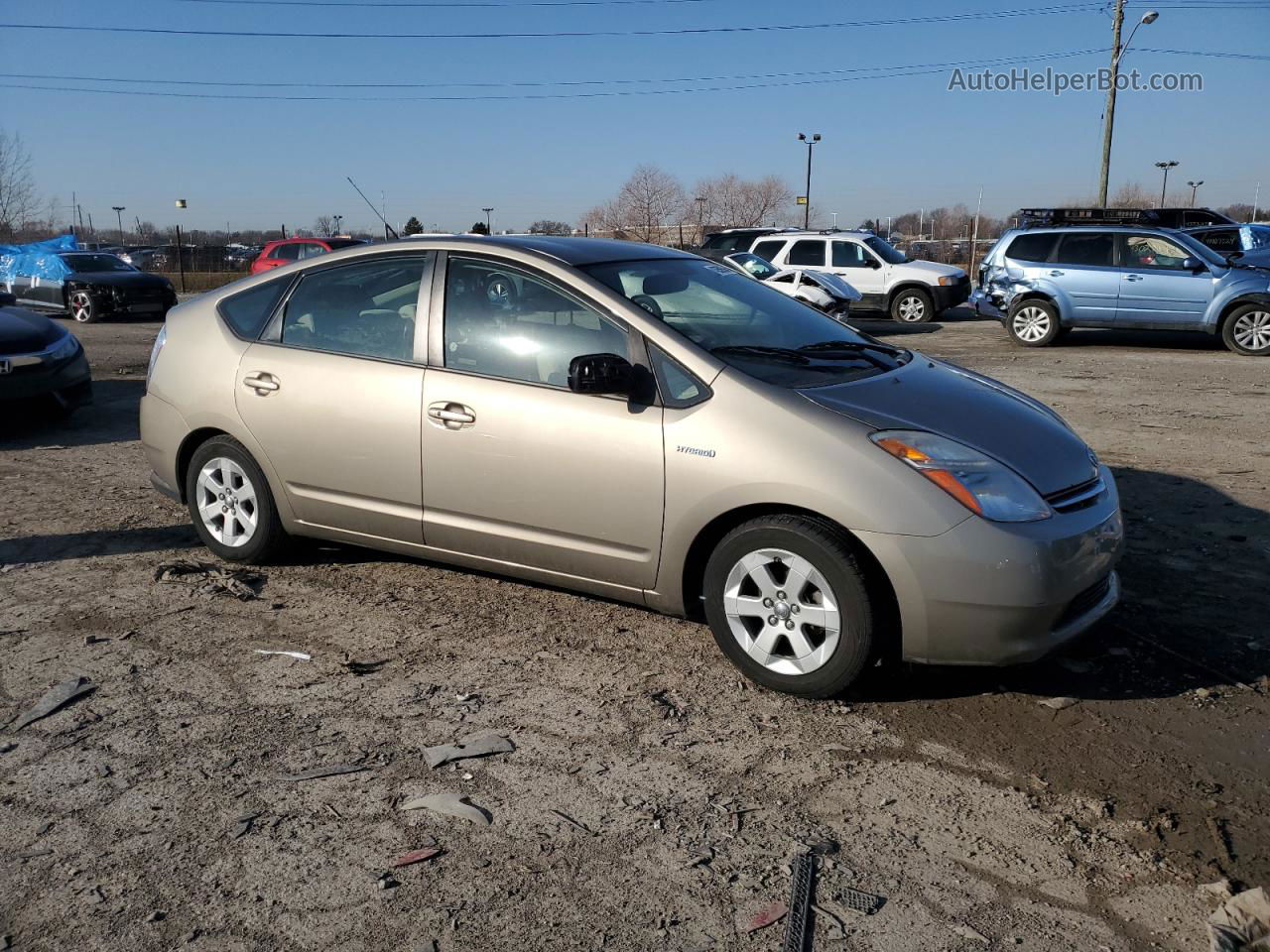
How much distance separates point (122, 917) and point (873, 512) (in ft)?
8.47

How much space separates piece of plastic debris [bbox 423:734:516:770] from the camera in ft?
11.9

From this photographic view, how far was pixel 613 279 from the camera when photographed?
15.5ft

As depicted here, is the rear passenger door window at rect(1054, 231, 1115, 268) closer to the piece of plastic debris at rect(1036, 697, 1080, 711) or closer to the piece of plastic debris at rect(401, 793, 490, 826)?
the piece of plastic debris at rect(1036, 697, 1080, 711)

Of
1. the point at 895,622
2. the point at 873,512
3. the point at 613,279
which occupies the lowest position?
the point at 895,622

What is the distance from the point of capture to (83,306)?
21078mm

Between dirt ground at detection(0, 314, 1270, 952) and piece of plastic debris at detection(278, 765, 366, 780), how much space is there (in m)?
0.03

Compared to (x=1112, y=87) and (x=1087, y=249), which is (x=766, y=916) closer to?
(x=1087, y=249)

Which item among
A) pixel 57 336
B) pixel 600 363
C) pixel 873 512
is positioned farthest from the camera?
pixel 57 336

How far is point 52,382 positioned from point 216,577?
4960mm

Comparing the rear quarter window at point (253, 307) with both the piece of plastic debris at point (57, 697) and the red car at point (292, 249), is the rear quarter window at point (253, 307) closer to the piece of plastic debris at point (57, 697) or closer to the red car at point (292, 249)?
the piece of plastic debris at point (57, 697)

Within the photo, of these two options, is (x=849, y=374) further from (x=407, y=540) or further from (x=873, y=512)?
(x=407, y=540)

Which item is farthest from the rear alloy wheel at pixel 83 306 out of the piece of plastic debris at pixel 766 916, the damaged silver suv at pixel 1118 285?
the piece of plastic debris at pixel 766 916

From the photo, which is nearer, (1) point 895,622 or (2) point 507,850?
(2) point 507,850

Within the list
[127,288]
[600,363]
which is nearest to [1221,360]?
[600,363]
